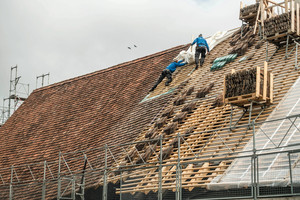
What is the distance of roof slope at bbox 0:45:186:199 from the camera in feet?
75.4

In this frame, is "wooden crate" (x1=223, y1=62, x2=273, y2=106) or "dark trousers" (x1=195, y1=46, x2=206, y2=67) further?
"dark trousers" (x1=195, y1=46, x2=206, y2=67)

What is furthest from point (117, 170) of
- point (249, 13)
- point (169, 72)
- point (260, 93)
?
point (249, 13)

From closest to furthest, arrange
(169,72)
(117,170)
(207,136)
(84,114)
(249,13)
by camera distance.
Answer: (207,136) → (117,170) → (249,13) → (169,72) → (84,114)

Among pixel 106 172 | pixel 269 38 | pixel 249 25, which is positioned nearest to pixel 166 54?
pixel 249 25

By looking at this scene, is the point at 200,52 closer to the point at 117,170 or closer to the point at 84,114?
the point at 84,114

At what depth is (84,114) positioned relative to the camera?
26.4 meters

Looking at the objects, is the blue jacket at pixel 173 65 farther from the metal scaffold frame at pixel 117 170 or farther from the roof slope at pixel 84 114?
the metal scaffold frame at pixel 117 170

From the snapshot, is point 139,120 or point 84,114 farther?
point 84,114

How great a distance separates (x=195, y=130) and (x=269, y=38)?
4.37 meters

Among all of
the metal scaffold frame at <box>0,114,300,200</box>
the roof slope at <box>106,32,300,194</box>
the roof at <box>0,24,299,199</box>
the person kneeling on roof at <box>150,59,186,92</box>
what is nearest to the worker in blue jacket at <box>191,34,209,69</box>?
the roof at <box>0,24,299,199</box>

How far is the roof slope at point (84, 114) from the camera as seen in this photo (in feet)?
75.4

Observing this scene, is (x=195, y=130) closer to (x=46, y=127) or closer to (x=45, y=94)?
(x=46, y=127)

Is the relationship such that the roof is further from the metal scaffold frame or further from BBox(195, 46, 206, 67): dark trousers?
BBox(195, 46, 206, 67): dark trousers

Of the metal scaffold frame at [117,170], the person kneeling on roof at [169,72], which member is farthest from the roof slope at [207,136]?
the person kneeling on roof at [169,72]
